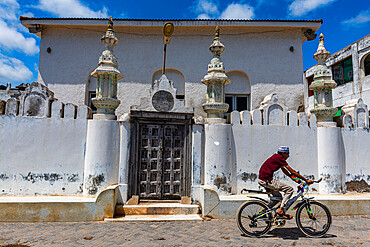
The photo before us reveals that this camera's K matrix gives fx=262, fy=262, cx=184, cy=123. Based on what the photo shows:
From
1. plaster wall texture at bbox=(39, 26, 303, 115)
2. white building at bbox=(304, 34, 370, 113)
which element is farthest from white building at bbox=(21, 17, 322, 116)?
white building at bbox=(304, 34, 370, 113)

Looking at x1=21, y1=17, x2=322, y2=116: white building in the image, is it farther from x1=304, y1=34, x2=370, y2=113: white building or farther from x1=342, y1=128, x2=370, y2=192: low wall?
x1=304, y1=34, x2=370, y2=113: white building

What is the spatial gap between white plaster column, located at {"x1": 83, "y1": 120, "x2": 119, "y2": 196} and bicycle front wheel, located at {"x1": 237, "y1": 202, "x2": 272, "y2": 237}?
3660 mm

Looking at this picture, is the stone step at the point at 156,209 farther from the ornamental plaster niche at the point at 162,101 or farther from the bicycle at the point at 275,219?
the ornamental plaster niche at the point at 162,101

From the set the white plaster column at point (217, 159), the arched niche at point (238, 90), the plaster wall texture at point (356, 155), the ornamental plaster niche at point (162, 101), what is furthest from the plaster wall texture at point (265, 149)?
the arched niche at point (238, 90)

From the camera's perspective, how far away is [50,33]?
11695mm

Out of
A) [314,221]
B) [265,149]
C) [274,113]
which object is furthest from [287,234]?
[274,113]

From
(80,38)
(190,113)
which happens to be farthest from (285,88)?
(80,38)

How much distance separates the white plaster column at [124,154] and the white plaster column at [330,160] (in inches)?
228

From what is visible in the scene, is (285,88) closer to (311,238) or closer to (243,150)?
(243,150)

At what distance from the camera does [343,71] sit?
60.5ft

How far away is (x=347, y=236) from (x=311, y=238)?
2.46 ft

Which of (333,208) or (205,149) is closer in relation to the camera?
(333,208)

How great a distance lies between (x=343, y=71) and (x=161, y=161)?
16799mm

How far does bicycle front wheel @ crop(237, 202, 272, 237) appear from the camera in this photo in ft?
17.7
